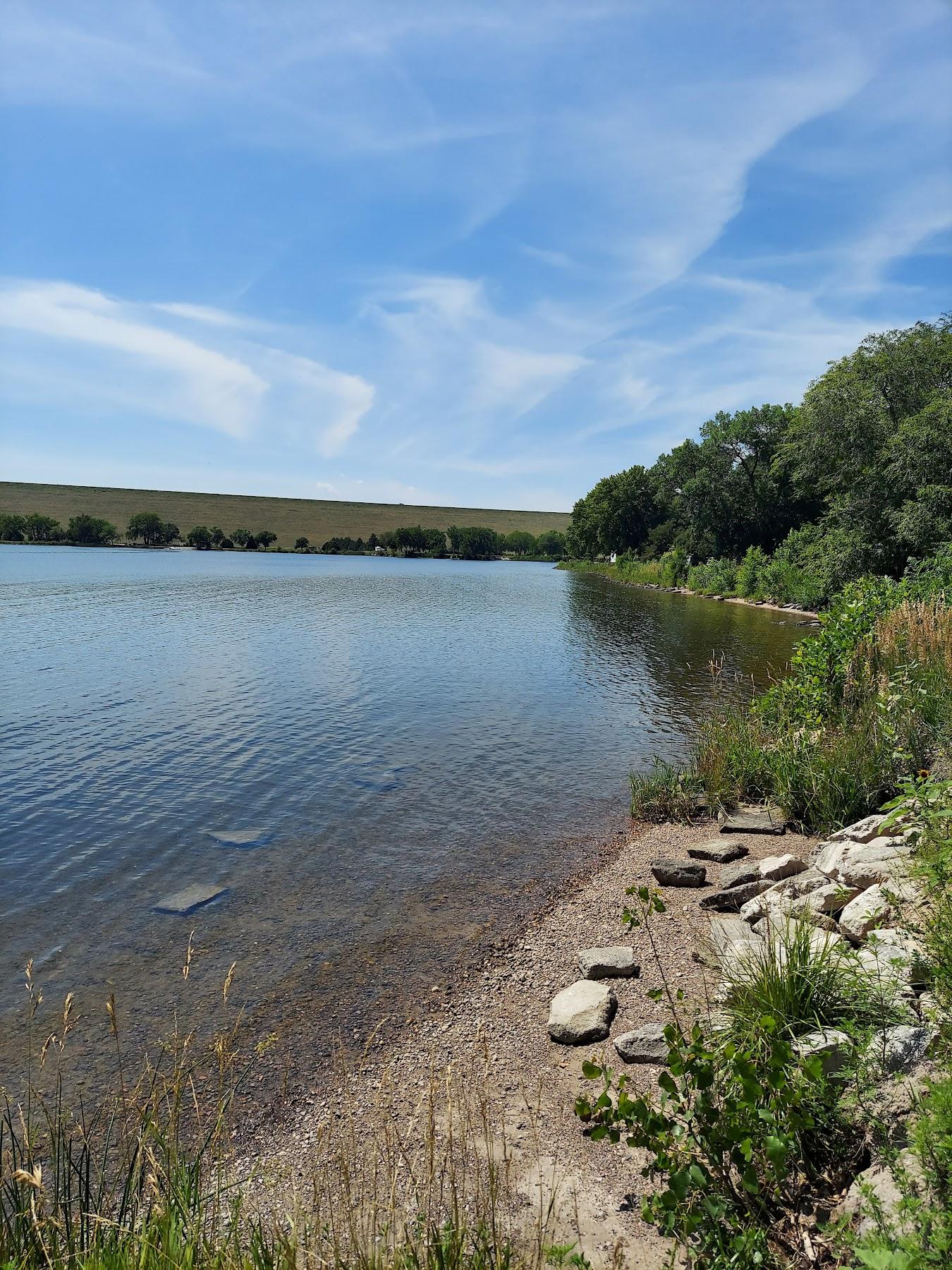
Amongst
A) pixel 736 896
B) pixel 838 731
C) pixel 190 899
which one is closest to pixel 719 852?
pixel 736 896

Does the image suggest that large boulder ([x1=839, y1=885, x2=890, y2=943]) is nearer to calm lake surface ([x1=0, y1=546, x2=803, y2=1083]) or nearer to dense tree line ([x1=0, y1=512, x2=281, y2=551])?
calm lake surface ([x1=0, y1=546, x2=803, y2=1083])

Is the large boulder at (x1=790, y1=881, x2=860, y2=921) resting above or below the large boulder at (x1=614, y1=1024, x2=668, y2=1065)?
above

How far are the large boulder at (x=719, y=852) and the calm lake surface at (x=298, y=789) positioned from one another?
1.53 m

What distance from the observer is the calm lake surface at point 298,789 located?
740cm

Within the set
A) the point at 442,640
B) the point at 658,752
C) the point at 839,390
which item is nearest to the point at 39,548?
the point at 442,640

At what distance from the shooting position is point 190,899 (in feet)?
27.8

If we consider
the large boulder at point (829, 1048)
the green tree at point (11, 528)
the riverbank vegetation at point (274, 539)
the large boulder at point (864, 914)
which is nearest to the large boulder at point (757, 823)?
the large boulder at point (864, 914)

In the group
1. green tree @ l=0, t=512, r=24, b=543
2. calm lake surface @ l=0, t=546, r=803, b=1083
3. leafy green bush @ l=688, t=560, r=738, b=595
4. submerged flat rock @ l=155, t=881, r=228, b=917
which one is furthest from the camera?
green tree @ l=0, t=512, r=24, b=543

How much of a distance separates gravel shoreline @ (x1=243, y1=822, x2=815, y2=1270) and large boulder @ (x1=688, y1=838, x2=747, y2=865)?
19 cm

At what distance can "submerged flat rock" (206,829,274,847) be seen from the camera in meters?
10.1

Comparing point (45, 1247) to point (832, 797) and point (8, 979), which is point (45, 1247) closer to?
point (8, 979)

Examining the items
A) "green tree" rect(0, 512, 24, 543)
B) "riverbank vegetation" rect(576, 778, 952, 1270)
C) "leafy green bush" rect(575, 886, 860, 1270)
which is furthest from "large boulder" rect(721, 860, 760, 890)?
"green tree" rect(0, 512, 24, 543)

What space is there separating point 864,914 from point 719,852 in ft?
12.8

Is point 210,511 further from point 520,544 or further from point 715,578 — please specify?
point 715,578
